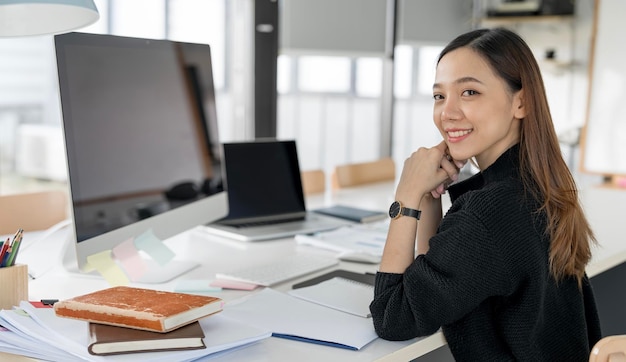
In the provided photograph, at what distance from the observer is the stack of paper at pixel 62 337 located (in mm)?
1120

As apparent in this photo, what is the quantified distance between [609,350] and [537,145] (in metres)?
0.38

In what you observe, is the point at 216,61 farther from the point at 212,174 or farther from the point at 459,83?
the point at 459,83

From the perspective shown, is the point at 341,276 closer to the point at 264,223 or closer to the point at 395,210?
the point at 395,210

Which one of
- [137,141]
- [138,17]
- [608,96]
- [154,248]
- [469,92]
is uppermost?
[138,17]

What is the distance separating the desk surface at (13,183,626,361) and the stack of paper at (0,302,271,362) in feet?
0.09

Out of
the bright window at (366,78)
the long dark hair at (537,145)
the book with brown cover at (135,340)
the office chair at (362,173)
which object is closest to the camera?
the book with brown cover at (135,340)

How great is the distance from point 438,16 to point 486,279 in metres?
4.19

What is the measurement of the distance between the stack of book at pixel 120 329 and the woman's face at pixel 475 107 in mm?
524

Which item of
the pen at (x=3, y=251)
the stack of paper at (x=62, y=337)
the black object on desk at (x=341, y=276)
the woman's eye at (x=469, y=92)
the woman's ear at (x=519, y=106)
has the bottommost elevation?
the black object on desk at (x=341, y=276)

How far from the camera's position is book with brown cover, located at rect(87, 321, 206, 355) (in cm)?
110

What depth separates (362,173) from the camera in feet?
10.8

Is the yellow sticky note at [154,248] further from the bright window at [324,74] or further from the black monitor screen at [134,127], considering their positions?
the bright window at [324,74]

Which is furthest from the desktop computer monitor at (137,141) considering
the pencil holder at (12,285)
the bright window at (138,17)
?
the bright window at (138,17)

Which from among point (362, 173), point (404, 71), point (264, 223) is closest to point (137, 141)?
point (264, 223)
